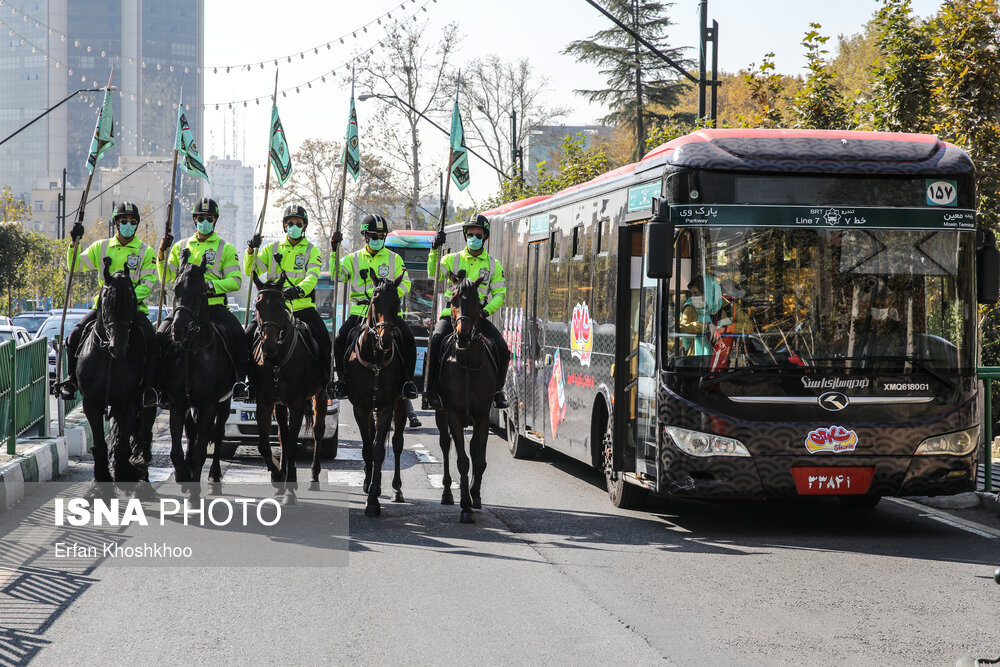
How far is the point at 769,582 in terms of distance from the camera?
8.41 metres

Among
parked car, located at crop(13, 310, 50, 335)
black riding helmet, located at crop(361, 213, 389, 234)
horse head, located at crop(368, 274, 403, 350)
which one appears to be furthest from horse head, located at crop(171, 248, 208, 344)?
parked car, located at crop(13, 310, 50, 335)

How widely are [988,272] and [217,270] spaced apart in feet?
23.2

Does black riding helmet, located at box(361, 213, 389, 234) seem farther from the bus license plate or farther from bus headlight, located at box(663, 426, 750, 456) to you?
the bus license plate

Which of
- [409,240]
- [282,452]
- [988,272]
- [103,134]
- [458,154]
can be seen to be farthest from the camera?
[409,240]

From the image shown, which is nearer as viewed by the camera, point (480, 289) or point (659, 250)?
point (659, 250)

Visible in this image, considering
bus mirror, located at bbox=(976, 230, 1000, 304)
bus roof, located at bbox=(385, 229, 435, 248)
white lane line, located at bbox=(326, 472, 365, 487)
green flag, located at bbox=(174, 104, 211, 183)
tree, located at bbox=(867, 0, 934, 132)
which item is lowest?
white lane line, located at bbox=(326, 472, 365, 487)

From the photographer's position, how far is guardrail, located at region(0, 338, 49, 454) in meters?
13.2

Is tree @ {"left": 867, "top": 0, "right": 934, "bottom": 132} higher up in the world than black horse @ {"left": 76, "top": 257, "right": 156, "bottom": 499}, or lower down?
higher up

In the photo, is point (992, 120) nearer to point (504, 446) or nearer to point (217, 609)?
point (504, 446)

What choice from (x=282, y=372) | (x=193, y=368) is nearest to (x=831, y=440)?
(x=282, y=372)

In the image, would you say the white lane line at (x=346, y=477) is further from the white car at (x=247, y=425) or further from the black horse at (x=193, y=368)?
the black horse at (x=193, y=368)

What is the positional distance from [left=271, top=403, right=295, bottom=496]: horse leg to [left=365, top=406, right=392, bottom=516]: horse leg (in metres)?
1.02

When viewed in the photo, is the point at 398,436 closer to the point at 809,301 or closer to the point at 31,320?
the point at 809,301

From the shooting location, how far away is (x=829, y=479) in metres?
10.1
